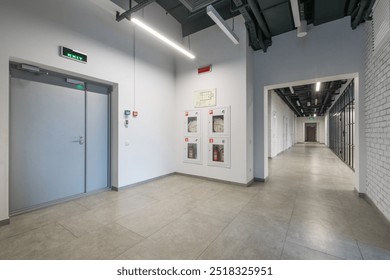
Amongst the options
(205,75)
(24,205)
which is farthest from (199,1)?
(24,205)

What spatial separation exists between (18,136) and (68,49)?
165 cm

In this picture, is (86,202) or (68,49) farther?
(86,202)

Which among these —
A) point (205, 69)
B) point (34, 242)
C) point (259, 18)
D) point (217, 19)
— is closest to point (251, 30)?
point (259, 18)

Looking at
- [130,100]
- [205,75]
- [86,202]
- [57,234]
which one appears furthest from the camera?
[205,75]

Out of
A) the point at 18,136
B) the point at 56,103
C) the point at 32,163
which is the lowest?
the point at 32,163

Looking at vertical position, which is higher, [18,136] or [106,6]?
[106,6]

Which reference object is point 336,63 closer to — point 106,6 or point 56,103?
point 106,6

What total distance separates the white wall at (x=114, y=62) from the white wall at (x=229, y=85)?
2.38ft

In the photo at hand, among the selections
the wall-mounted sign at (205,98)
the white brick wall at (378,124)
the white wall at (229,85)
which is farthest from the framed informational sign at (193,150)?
the white brick wall at (378,124)

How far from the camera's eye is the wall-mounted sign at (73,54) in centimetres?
290

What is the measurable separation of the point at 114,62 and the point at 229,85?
2.70m

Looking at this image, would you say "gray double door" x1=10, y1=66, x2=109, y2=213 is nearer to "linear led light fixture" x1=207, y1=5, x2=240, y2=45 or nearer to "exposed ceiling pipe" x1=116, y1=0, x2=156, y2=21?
"exposed ceiling pipe" x1=116, y1=0, x2=156, y2=21

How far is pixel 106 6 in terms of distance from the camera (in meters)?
3.29

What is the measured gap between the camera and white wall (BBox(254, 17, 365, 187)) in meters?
3.38
